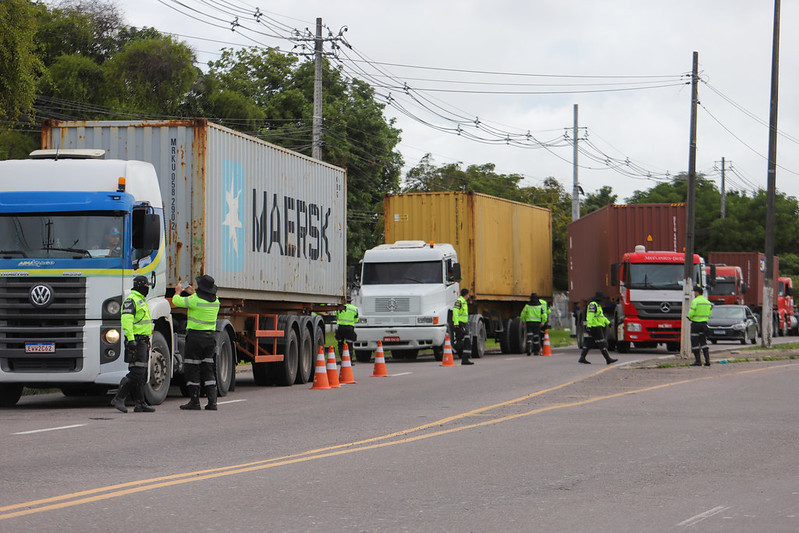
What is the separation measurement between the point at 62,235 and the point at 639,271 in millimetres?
21350

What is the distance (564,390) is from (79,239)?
26.4ft

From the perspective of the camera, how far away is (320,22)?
128ft

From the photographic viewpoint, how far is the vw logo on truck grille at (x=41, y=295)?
15477 mm

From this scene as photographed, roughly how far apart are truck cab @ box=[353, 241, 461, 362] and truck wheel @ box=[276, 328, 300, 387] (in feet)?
29.2

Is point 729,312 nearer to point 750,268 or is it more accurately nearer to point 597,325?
point 750,268

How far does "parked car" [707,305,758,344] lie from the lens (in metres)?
43.6

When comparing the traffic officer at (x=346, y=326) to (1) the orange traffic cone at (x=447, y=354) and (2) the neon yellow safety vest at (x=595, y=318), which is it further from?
(2) the neon yellow safety vest at (x=595, y=318)

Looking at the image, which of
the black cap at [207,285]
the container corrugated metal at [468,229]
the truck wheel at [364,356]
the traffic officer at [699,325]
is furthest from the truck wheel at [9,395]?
the container corrugated metal at [468,229]

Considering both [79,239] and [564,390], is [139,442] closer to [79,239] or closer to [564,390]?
[79,239]

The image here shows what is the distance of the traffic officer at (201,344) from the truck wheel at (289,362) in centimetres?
456

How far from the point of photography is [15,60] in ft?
73.2

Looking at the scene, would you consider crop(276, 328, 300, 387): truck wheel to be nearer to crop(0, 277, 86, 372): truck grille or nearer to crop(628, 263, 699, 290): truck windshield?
crop(0, 277, 86, 372): truck grille

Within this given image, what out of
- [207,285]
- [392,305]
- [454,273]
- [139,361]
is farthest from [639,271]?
[139,361]

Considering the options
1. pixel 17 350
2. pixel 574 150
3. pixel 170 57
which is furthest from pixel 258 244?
pixel 574 150
